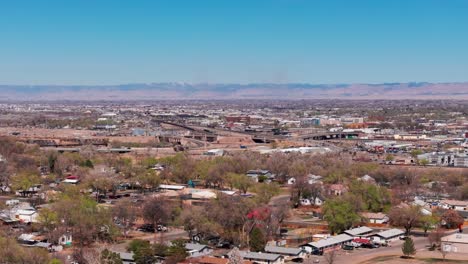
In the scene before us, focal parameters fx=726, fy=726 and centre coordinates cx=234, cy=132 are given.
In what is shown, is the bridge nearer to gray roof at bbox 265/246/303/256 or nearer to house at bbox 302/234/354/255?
house at bbox 302/234/354/255

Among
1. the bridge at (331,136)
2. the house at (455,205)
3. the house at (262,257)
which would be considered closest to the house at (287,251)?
the house at (262,257)

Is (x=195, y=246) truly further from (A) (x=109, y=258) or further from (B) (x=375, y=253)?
(B) (x=375, y=253)

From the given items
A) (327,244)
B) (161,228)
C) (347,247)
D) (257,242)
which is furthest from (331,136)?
(257,242)

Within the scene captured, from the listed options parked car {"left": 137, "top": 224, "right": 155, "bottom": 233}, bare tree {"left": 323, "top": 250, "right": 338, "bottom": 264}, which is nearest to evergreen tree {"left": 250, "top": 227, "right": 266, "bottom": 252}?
bare tree {"left": 323, "top": 250, "right": 338, "bottom": 264}

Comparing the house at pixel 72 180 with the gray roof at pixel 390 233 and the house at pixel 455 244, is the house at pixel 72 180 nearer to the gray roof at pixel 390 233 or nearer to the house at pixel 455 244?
the gray roof at pixel 390 233

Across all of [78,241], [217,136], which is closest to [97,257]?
[78,241]

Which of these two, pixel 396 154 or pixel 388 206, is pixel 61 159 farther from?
pixel 396 154
